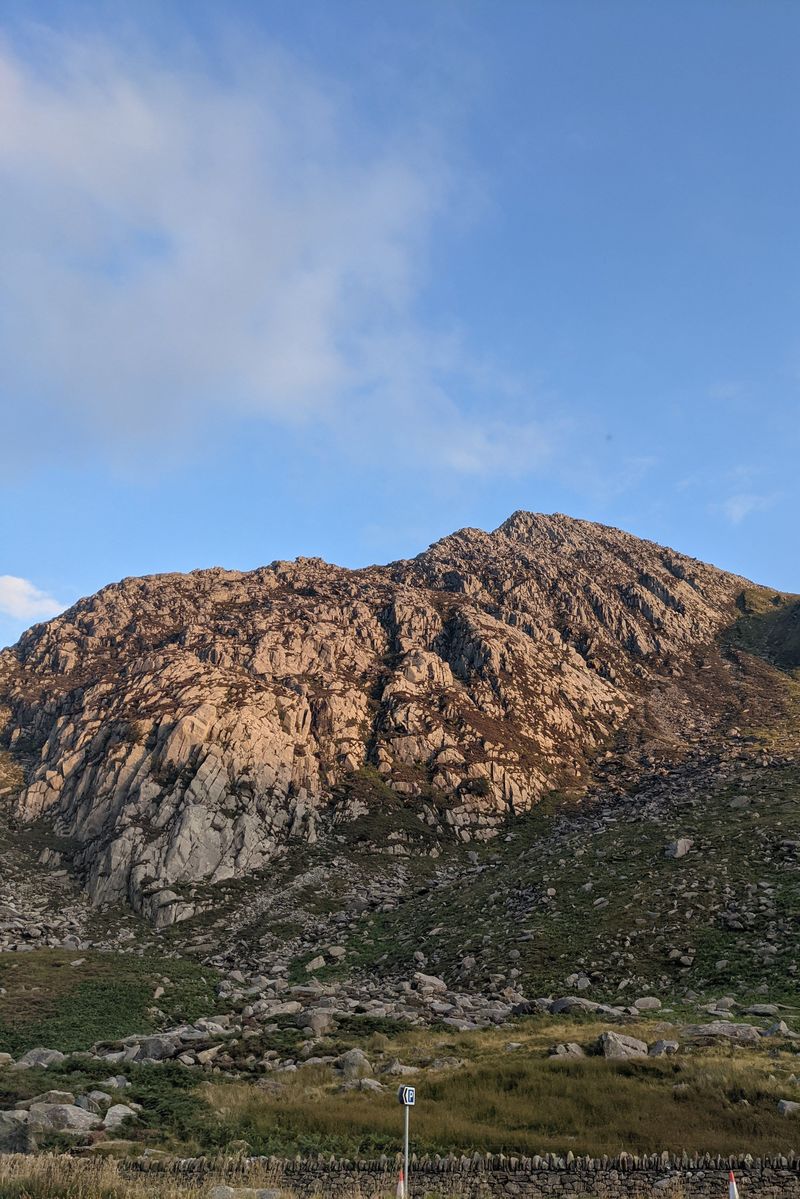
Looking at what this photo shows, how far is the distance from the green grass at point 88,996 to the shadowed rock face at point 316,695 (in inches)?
432

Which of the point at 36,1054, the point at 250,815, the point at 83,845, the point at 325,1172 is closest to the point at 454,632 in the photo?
the point at 250,815

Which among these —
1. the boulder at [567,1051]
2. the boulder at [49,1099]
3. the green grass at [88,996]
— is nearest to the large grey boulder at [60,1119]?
the boulder at [49,1099]

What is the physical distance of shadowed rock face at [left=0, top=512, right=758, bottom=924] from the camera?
66125 millimetres

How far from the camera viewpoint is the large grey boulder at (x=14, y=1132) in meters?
16.3

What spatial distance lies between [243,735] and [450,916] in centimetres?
3428

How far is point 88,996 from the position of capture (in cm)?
3638

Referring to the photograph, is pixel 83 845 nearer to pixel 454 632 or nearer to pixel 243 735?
pixel 243 735

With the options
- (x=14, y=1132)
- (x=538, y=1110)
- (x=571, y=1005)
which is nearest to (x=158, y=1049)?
(x=14, y=1132)

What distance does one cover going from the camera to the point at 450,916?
4688cm

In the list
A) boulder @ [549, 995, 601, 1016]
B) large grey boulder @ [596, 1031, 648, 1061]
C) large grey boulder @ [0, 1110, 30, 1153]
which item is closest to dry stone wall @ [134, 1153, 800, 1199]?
large grey boulder @ [0, 1110, 30, 1153]

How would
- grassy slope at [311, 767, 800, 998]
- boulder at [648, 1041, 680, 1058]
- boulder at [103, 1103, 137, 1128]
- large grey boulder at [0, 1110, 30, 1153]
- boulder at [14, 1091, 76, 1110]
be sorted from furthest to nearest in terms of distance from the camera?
grassy slope at [311, 767, 800, 998] < boulder at [648, 1041, 680, 1058] < boulder at [14, 1091, 76, 1110] < boulder at [103, 1103, 137, 1128] < large grey boulder at [0, 1110, 30, 1153]

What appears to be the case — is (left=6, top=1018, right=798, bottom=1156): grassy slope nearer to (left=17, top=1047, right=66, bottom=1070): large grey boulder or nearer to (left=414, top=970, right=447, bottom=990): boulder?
(left=17, top=1047, right=66, bottom=1070): large grey boulder

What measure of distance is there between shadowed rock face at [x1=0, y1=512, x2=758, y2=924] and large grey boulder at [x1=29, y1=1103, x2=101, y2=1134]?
37528 mm

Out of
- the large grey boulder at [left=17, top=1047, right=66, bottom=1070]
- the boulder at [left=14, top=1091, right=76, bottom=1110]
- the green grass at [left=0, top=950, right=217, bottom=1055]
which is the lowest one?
the green grass at [left=0, top=950, right=217, bottom=1055]
